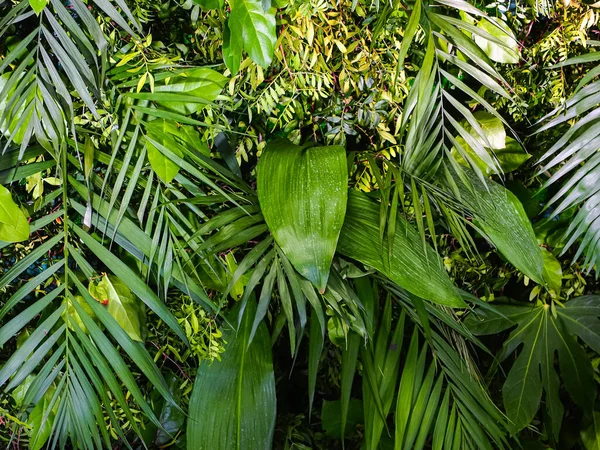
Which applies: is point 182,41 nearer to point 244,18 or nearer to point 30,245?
point 244,18

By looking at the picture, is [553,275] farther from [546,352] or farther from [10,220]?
[10,220]

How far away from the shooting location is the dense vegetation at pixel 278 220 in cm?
88

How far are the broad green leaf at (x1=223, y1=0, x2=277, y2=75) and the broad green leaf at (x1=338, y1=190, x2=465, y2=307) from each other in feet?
1.00

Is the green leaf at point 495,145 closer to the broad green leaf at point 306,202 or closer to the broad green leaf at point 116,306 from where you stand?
the broad green leaf at point 306,202

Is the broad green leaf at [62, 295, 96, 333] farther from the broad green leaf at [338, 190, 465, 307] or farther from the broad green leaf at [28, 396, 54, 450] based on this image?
the broad green leaf at [338, 190, 465, 307]

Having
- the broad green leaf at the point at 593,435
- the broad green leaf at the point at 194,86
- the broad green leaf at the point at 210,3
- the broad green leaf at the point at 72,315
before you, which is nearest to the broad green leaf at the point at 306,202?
the broad green leaf at the point at 194,86

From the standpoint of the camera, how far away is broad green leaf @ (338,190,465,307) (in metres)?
0.87

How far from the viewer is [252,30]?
0.89 m

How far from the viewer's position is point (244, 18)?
2.91 feet

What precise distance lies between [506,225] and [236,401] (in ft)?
1.94

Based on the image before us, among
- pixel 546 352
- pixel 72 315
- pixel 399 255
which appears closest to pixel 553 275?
pixel 546 352

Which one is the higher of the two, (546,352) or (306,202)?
(306,202)

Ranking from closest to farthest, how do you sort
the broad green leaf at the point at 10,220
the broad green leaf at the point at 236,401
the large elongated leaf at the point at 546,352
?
1. the broad green leaf at the point at 10,220
2. the broad green leaf at the point at 236,401
3. the large elongated leaf at the point at 546,352

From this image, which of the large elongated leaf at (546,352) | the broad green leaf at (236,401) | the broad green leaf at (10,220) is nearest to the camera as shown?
the broad green leaf at (10,220)
